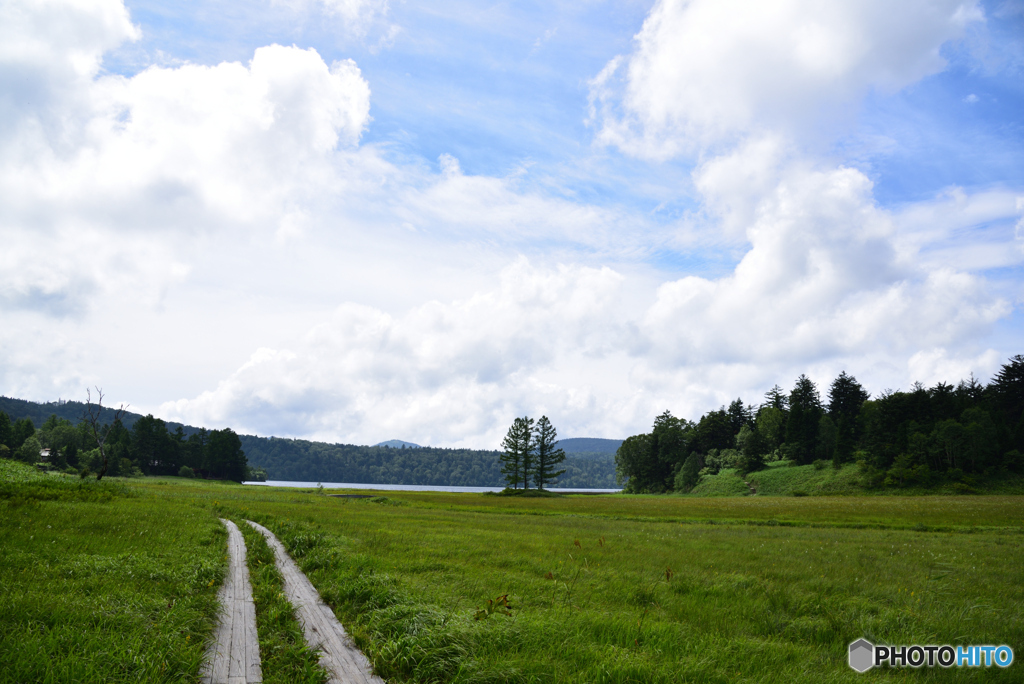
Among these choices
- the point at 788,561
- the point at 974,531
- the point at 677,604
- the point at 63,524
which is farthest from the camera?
the point at 974,531

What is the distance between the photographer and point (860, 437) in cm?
9475

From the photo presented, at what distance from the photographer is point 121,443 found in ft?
345

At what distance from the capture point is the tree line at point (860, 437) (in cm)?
7344

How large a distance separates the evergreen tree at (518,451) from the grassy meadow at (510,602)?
74.6 m

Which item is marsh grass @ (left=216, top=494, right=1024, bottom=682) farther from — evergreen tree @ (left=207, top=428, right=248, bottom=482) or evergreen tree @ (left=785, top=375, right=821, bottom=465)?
evergreen tree @ (left=207, top=428, right=248, bottom=482)

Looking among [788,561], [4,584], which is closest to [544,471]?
[788,561]

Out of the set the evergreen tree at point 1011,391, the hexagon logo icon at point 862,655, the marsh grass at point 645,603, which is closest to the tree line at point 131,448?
the marsh grass at point 645,603

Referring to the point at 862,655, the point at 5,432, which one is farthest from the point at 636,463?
the point at 5,432

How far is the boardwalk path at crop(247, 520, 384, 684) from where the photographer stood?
655 centimetres

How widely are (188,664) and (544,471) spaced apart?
92.9 meters

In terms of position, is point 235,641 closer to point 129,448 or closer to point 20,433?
point 129,448

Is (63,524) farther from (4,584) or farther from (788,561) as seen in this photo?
(788,561)

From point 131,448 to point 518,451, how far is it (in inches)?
3450

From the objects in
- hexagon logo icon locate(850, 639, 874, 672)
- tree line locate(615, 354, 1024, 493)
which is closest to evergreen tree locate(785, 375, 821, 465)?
tree line locate(615, 354, 1024, 493)
